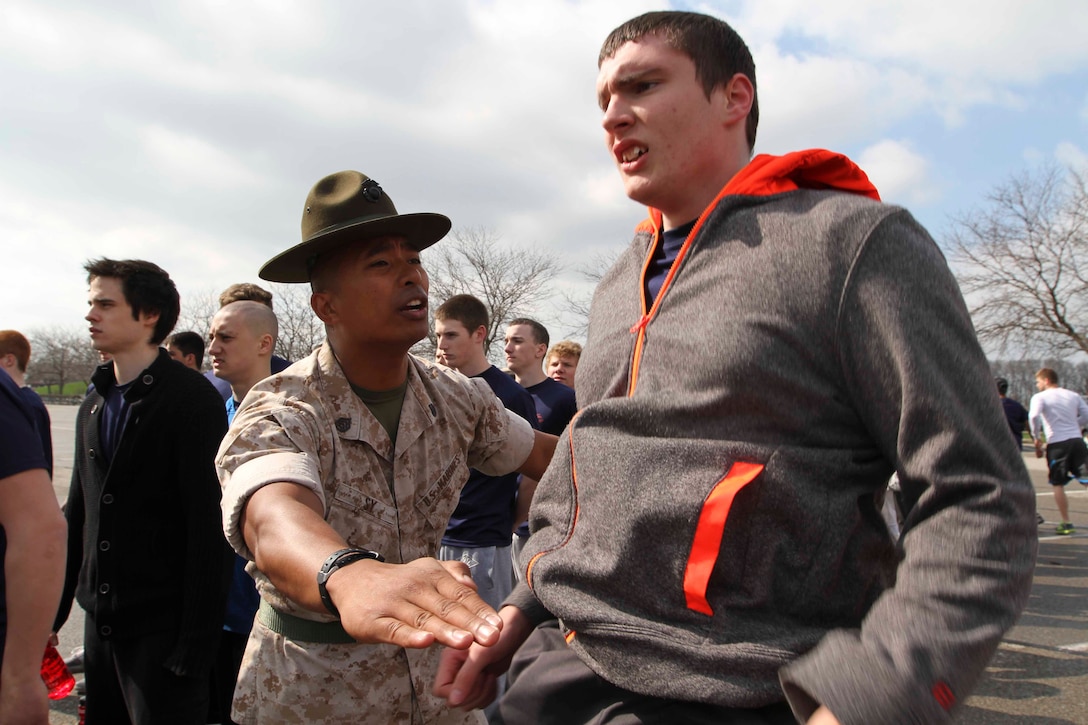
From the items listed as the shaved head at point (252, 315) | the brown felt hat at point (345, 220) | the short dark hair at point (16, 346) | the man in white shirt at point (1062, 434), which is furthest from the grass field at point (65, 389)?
the brown felt hat at point (345, 220)

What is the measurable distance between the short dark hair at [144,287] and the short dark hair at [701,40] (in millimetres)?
3224

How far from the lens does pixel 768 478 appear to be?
4.16ft

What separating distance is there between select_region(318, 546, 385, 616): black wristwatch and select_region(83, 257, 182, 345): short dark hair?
3.00m

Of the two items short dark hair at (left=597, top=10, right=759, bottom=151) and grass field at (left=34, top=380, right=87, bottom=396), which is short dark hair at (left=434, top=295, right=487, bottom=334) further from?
grass field at (left=34, top=380, right=87, bottom=396)

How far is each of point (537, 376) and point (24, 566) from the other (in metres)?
4.45

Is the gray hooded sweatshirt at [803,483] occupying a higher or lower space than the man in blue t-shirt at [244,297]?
lower

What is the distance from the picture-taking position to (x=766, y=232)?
4.65 ft

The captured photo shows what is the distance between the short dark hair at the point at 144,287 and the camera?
13.1ft

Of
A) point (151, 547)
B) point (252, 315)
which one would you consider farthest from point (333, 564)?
point (252, 315)

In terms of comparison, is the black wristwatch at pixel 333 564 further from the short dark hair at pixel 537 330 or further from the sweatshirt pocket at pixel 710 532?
the short dark hair at pixel 537 330

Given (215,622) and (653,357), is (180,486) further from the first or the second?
(653,357)

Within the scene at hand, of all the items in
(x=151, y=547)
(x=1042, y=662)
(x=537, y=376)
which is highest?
(x=537, y=376)

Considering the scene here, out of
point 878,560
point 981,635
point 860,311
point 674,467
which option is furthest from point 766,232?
point 981,635

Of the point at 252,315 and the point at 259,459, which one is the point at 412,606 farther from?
the point at 252,315
